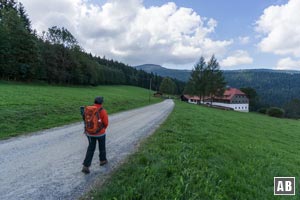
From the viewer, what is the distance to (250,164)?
6.69 meters

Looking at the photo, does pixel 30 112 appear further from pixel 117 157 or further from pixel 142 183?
pixel 142 183

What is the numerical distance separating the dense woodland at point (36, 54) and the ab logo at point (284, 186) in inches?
1893

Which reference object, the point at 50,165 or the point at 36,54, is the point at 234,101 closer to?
the point at 36,54

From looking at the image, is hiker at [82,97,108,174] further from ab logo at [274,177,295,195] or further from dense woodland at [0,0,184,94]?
dense woodland at [0,0,184,94]

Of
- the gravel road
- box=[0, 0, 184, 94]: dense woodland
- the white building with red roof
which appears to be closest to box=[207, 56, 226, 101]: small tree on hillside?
the white building with red roof

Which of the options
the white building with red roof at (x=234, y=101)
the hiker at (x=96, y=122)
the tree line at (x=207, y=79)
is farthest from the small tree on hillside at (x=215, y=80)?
the hiker at (x=96, y=122)

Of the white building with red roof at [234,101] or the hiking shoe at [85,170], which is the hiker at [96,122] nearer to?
the hiking shoe at [85,170]

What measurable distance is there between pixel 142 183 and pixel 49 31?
63965 millimetres

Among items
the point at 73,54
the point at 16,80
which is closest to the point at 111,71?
the point at 73,54

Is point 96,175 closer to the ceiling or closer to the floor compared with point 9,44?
closer to the floor

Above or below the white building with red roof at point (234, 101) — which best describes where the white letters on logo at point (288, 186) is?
above

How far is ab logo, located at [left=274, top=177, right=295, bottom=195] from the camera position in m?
5.12

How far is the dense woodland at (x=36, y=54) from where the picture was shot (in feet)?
136

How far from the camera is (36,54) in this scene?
45469 millimetres
